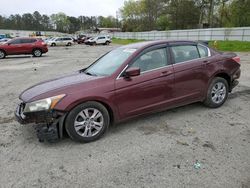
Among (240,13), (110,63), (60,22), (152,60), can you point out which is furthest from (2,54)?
(60,22)

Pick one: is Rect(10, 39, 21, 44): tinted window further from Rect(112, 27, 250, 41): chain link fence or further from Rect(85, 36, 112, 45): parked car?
Rect(85, 36, 112, 45): parked car

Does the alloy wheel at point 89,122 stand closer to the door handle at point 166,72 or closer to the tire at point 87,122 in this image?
the tire at point 87,122

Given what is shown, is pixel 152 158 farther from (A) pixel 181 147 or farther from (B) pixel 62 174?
(B) pixel 62 174

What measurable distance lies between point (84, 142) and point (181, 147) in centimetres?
154

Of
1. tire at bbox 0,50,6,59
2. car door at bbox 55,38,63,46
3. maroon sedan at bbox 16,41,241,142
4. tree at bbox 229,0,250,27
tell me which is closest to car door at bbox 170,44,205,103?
maroon sedan at bbox 16,41,241,142

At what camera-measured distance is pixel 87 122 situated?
3691 millimetres

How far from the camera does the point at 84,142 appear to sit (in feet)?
12.2

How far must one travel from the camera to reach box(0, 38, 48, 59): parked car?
18.8m

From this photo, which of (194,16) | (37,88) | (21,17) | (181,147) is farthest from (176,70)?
(21,17)

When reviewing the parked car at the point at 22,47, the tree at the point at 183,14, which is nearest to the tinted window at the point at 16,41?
the parked car at the point at 22,47

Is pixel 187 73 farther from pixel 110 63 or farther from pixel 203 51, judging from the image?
pixel 110 63

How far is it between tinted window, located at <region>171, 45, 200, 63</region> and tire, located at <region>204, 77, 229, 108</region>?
0.72 m

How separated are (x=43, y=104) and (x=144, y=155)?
1699 millimetres

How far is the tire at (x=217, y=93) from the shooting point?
4914mm
